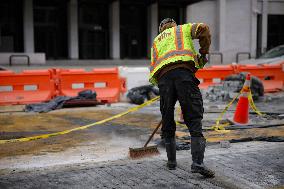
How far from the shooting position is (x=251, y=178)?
469 cm

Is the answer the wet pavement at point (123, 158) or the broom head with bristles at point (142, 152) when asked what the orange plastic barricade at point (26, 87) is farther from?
the broom head with bristles at point (142, 152)

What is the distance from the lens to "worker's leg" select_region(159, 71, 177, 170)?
4.87m

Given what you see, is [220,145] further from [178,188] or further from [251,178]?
[178,188]

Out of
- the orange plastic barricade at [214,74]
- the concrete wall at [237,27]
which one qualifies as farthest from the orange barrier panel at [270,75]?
the concrete wall at [237,27]

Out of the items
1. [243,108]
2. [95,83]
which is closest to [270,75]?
[95,83]

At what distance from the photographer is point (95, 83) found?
12.2 meters

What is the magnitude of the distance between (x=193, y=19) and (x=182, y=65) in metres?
26.6

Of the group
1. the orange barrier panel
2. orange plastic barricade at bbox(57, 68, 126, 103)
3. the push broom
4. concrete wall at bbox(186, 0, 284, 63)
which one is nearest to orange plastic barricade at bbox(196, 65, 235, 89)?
the orange barrier panel

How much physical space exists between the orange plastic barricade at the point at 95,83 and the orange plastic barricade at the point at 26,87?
37cm

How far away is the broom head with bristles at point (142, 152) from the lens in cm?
562

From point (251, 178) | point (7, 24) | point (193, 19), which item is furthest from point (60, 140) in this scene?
point (193, 19)

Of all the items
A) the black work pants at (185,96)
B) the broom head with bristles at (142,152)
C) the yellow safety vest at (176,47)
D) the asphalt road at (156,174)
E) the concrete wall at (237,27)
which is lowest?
the asphalt road at (156,174)

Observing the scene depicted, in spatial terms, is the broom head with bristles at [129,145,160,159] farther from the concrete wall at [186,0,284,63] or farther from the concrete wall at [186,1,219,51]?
the concrete wall at [186,1,219,51]

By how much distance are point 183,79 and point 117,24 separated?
2501 cm
